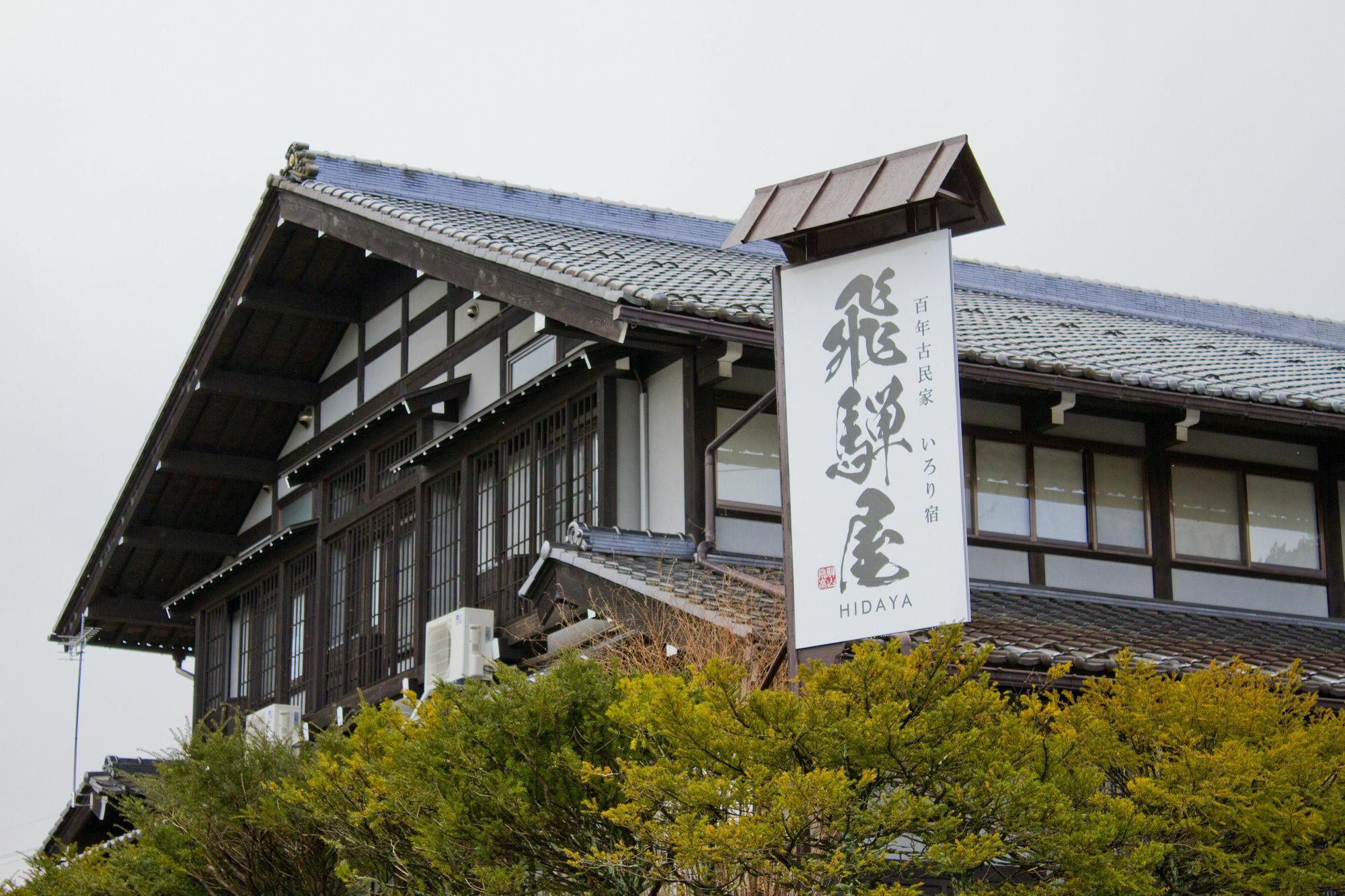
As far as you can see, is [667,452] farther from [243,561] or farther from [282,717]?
[243,561]

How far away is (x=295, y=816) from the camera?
12.2 metres

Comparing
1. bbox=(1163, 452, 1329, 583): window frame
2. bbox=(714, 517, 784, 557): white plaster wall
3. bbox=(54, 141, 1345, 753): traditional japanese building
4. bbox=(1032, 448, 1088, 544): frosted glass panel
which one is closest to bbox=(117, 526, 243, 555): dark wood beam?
bbox=(54, 141, 1345, 753): traditional japanese building

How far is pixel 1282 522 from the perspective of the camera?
14.9m

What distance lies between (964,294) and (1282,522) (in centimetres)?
521

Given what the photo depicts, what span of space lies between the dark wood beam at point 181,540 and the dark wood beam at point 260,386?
263cm

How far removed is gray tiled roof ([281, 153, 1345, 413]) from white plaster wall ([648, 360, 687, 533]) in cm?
77

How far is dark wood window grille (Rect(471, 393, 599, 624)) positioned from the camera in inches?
545

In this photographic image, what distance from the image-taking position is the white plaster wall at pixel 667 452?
12875mm

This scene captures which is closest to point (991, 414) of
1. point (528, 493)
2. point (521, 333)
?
point (528, 493)

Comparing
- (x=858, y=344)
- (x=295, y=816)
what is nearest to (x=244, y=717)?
(x=295, y=816)

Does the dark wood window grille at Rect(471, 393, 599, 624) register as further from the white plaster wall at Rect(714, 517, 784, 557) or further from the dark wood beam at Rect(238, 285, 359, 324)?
the dark wood beam at Rect(238, 285, 359, 324)

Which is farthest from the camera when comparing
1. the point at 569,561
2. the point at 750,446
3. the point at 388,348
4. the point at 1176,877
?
the point at 388,348

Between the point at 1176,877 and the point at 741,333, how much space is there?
492cm

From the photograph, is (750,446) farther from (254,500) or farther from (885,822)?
(254,500)
